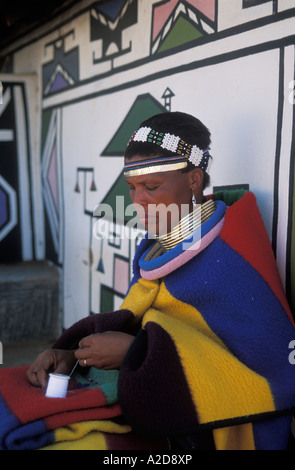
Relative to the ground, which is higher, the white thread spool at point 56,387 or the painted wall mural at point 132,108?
the painted wall mural at point 132,108

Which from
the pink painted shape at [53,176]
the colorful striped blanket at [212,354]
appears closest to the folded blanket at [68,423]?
the colorful striped blanket at [212,354]

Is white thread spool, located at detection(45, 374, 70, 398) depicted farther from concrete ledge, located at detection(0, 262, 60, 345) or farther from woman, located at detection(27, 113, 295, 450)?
concrete ledge, located at detection(0, 262, 60, 345)

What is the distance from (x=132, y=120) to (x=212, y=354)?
5.91 feet

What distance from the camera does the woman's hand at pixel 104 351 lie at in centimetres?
145

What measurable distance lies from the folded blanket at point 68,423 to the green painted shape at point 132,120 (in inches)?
62.0

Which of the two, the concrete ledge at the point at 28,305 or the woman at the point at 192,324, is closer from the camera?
the woman at the point at 192,324

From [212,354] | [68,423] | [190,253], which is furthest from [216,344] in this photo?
[68,423]

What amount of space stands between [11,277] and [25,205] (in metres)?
0.81

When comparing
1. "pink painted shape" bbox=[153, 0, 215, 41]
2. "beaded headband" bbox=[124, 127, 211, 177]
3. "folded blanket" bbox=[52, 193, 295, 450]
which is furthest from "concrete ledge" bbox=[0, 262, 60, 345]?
"beaded headband" bbox=[124, 127, 211, 177]

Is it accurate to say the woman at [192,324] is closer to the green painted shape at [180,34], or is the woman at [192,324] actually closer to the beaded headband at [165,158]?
the beaded headband at [165,158]

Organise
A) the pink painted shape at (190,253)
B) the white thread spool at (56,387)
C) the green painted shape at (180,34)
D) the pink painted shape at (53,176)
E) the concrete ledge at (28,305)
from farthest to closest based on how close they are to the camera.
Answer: the pink painted shape at (53,176), the concrete ledge at (28,305), the green painted shape at (180,34), the pink painted shape at (190,253), the white thread spool at (56,387)

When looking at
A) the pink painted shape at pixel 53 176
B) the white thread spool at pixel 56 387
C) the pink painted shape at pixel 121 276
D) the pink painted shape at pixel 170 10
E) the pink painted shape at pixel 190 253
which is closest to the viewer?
the white thread spool at pixel 56 387

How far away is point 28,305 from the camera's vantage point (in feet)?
13.2
